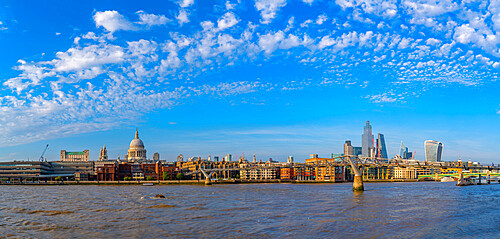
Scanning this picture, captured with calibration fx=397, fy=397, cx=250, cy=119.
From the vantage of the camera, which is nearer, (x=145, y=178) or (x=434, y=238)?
(x=434, y=238)

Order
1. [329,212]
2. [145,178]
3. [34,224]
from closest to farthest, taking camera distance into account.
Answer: [34,224]
[329,212]
[145,178]

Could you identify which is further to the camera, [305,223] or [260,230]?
[305,223]

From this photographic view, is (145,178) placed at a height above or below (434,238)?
below

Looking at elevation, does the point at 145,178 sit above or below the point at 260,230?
below

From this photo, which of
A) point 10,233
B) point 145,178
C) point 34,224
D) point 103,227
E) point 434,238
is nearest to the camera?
point 434,238

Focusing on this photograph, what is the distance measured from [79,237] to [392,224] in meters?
23.7

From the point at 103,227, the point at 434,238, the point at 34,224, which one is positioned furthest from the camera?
the point at 34,224

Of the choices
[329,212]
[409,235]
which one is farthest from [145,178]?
[409,235]

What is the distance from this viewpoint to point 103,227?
101 ft

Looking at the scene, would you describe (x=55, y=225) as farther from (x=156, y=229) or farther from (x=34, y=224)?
(x=156, y=229)

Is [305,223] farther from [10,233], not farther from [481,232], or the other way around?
[10,233]

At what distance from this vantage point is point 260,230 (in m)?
28.9

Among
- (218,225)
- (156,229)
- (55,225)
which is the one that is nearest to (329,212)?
(218,225)

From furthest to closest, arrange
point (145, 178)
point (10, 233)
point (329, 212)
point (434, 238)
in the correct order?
1. point (145, 178)
2. point (329, 212)
3. point (10, 233)
4. point (434, 238)
